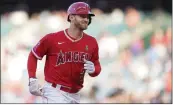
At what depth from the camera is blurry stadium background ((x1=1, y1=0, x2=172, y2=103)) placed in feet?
29.6

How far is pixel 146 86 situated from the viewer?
9234 mm

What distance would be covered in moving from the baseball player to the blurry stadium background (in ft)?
12.1

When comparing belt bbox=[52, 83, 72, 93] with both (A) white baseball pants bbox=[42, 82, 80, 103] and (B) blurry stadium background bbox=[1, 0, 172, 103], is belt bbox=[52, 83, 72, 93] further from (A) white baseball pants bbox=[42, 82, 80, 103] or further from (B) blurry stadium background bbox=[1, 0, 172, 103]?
(B) blurry stadium background bbox=[1, 0, 172, 103]

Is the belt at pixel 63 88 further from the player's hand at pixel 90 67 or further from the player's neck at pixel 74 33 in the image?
the player's neck at pixel 74 33

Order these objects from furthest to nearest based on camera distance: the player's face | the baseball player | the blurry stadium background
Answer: the blurry stadium background < the baseball player < the player's face

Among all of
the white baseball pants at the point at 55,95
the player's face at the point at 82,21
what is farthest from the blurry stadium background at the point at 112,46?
the player's face at the point at 82,21

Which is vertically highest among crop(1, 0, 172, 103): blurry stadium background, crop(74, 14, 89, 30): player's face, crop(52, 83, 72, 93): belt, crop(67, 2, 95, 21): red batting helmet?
crop(67, 2, 95, 21): red batting helmet

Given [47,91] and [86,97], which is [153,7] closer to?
[86,97]

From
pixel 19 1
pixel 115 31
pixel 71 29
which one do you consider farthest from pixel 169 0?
pixel 71 29


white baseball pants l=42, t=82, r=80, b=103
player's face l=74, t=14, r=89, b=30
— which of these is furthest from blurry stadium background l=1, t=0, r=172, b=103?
player's face l=74, t=14, r=89, b=30

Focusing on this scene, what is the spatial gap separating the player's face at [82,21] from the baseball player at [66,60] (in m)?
0.03

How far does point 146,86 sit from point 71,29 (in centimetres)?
423

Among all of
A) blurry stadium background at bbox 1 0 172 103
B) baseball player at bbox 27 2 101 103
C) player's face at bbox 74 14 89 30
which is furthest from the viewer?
blurry stadium background at bbox 1 0 172 103

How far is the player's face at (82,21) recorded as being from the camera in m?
5.04
